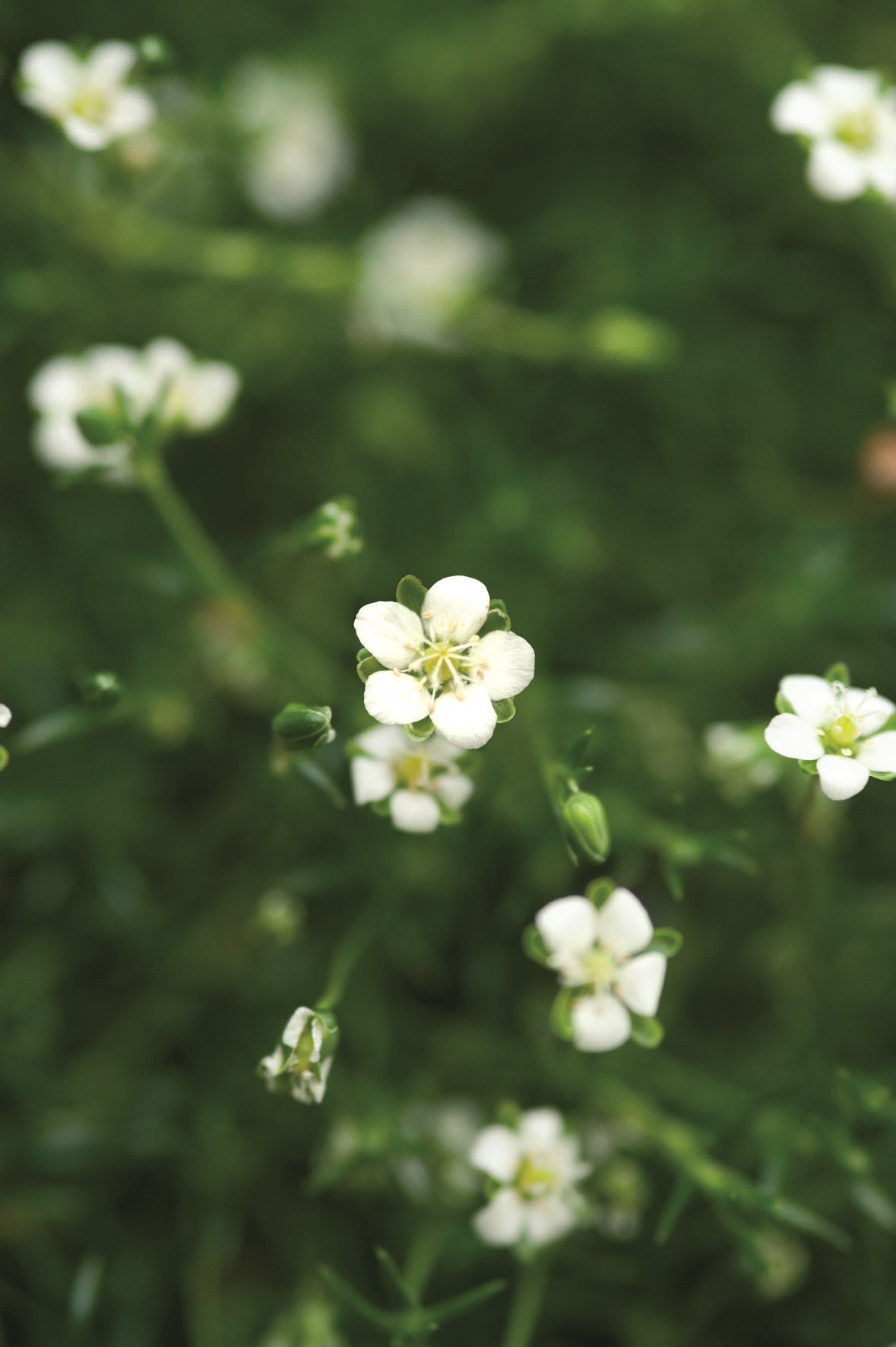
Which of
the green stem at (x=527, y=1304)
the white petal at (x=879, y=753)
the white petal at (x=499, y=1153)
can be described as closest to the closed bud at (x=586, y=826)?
the white petal at (x=879, y=753)

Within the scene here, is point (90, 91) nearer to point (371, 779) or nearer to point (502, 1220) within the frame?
point (371, 779)

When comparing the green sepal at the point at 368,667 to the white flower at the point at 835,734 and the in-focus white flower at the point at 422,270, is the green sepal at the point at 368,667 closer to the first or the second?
the white flower at the point at 835,734

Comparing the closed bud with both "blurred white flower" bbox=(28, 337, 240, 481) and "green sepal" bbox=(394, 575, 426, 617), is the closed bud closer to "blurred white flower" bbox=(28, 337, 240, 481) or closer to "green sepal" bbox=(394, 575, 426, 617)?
"green sepal" bbox=(394, 575, 426, 617)

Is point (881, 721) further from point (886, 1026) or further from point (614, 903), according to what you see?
point (886, 1026)

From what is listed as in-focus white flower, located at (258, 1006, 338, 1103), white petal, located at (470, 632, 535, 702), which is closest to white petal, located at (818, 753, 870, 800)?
white petal, located at (470, 632, 535, 702)

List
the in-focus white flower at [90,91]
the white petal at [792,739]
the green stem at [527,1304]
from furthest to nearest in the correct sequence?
the in-focus white flower at [90,91]
the green stem at [527,1304]
the white petal at [792,739]

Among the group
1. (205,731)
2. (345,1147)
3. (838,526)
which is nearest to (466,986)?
(345,1147)

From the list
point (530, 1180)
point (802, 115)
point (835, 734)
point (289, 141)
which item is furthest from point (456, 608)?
point (289, 141)
